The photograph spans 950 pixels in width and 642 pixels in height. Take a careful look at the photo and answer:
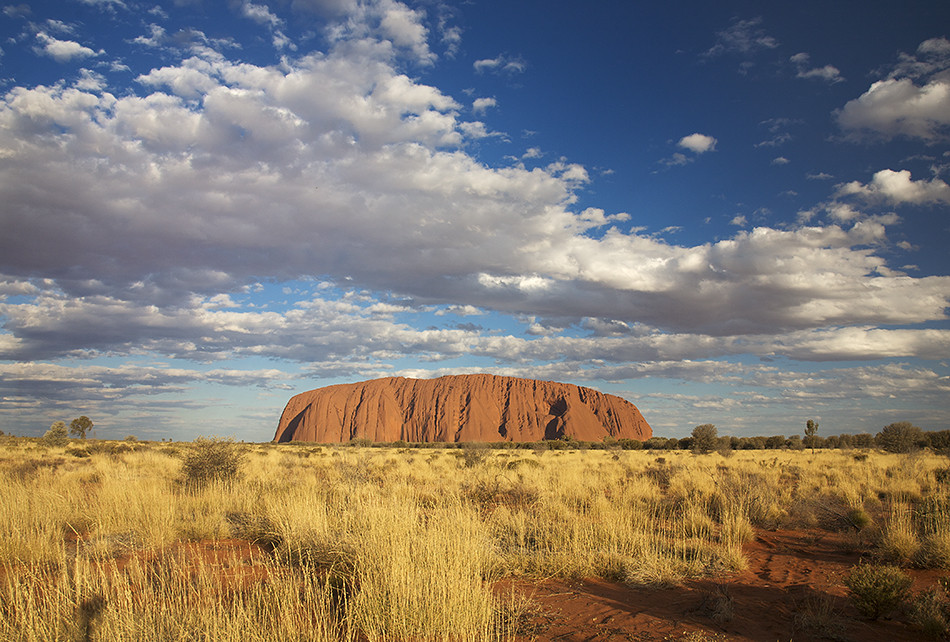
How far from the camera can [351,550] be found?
19.5 feet

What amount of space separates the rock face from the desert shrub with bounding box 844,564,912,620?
105 metres

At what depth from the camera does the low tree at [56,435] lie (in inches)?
1390

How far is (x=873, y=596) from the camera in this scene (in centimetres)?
516

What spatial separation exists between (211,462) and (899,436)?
38181mm

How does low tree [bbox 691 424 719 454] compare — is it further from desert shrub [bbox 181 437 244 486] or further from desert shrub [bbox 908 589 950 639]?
desert shrub [bbox 908 589 950 639]

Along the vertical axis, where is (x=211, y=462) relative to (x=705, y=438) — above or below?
above

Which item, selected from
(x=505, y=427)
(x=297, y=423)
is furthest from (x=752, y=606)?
(x=297, y=423)

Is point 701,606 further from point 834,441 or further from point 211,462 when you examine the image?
point 834,441

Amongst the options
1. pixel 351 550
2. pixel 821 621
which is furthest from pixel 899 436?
pixel 351 550

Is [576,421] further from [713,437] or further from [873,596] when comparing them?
[873,596]

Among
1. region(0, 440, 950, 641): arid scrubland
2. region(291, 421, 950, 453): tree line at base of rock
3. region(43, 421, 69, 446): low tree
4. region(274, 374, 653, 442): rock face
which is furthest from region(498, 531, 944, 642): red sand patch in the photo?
region(274, 374, 653, 442): rock face

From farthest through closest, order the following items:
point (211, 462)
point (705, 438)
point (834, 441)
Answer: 1. point (834, 441)
2. point (705, 438)
3. point (211, 462)

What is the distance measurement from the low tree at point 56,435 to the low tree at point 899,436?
186 feet

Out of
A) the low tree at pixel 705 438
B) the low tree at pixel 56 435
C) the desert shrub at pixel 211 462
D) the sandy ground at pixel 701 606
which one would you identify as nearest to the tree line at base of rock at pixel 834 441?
the low tree at pixel 705 438
